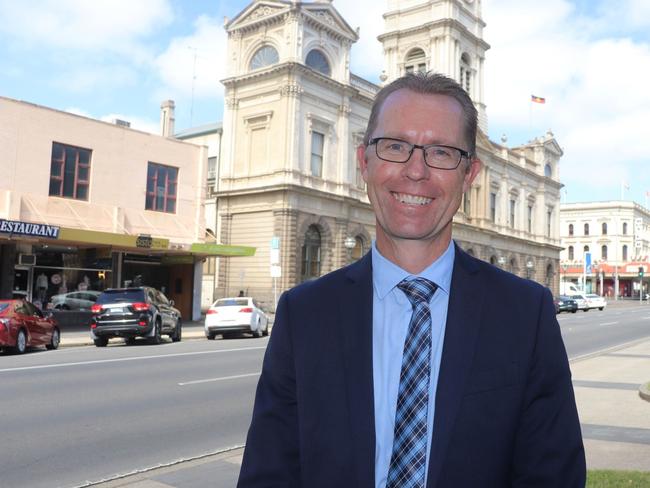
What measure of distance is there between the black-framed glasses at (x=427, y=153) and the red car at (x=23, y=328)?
54.6 ft

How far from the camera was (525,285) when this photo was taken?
7.38ft

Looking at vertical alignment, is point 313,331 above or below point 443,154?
below

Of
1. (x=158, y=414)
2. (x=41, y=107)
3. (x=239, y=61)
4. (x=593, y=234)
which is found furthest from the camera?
(x=593, y=234)

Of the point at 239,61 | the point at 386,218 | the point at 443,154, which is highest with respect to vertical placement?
the point at 239,61

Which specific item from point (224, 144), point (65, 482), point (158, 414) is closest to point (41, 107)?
point (224, 144)

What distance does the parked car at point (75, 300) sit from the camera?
26.4m

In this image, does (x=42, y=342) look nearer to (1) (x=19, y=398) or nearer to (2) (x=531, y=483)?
(1) (x=19, y=398)

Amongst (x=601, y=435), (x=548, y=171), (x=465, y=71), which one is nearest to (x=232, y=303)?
(x=601, y=435)

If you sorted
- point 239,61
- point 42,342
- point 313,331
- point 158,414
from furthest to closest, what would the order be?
1. point 239,61
2. point 42,342
3. point 158,414
4. point 313,331

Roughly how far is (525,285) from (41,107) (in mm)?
26508

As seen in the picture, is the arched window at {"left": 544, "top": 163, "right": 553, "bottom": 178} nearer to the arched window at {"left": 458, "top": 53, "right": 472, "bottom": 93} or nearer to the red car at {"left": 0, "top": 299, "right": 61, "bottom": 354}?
the arched window at {"left": 458, "top": 53, "right": 472, "bottom": 93}

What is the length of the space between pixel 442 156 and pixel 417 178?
0.12m

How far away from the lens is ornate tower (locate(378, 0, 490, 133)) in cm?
5125

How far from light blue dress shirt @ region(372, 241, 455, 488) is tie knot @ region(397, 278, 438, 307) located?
0.07 ft
